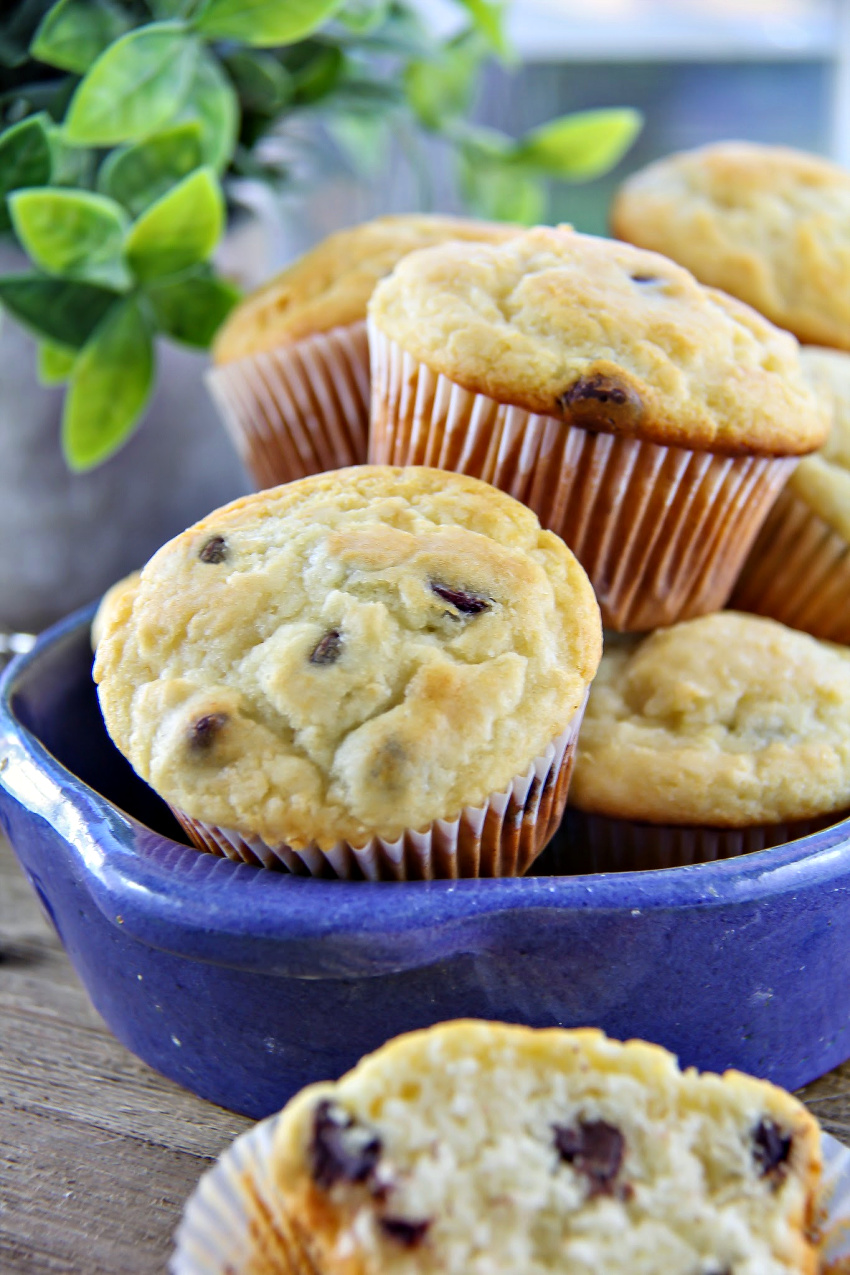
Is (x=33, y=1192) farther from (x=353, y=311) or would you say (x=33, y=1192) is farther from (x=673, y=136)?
(x=673, y=136)

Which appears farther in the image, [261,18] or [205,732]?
[261,18]

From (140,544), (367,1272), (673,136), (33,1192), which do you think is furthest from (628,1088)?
(673,136)

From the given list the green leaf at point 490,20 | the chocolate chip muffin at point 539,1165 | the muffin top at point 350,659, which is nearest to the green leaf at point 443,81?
the green leaf at point 490,20

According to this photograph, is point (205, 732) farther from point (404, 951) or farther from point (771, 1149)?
point (771, 1149)

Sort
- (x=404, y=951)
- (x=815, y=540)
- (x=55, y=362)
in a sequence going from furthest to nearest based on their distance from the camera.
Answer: (x=55, y=362)
(x=815, y=540)
(x=404, y=951)

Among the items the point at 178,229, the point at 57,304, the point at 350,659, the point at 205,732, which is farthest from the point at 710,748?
the point at 57,304

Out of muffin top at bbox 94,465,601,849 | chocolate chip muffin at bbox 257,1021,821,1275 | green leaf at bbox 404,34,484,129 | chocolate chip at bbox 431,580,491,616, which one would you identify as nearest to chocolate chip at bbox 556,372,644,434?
muffin top at bbox 94,465,601,849

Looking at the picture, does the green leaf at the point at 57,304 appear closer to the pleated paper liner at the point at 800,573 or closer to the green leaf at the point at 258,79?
the green leaf at the point at 258,79
